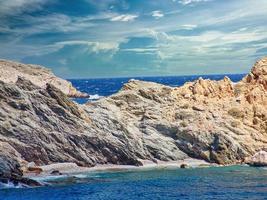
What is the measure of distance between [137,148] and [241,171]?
51.5 ft

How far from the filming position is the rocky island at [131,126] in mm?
71312

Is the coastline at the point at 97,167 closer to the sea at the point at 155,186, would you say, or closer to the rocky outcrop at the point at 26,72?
the sea at the point at 155,186

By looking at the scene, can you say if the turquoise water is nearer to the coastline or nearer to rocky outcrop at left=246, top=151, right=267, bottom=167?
the coastline

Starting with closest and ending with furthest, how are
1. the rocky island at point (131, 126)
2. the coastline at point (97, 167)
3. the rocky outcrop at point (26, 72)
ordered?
1. the coastline at point (97, 167)
2. the rocky island at point (131, 126)
3. the rocky outcrop at point (26, 72)

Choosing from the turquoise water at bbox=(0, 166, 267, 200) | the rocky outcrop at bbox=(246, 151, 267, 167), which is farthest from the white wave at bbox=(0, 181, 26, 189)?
the rocky outcrop at bbox=(246, 151, 267, 167)

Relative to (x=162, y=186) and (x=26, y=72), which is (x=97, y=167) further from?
(x=26, y=72)

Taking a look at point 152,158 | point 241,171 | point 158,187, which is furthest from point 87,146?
point 241,171

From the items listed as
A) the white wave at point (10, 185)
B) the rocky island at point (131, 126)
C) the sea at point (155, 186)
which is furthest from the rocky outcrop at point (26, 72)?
the white wave at point (10, 185)

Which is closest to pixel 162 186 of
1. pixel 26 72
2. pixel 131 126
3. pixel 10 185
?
pixel 10 185

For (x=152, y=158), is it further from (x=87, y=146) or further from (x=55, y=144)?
(x=55, y=144)

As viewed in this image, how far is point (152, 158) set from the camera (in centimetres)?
7550

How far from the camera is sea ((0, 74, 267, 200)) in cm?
5434

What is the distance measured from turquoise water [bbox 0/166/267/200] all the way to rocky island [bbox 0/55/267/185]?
5.69 metres

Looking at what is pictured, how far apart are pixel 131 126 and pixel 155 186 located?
65.0 feet
